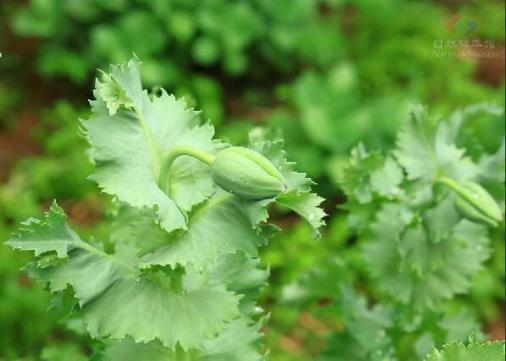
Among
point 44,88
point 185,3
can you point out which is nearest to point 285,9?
point 185,3

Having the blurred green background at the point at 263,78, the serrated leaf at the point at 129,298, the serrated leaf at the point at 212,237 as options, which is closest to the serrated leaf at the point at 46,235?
the serrated leaf at the point at 129,298

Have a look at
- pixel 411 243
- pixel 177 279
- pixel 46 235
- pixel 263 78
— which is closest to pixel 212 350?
pixel 177 279

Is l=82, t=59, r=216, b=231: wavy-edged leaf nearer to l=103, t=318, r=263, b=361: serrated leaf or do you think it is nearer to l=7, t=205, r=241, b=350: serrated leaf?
l=7, t=205, r=241, b=350: serrated leaf

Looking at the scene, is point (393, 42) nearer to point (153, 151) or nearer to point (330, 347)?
point (330, 347)


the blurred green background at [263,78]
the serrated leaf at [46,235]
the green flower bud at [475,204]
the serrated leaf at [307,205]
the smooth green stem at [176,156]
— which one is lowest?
the serrated leaf at [46,235]

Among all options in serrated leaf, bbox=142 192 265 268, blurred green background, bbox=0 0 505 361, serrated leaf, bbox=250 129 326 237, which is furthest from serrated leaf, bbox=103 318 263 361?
blurred green background, bbox=0 0 505 361

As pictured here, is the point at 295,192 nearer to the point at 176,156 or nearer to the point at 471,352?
the point at 176,156

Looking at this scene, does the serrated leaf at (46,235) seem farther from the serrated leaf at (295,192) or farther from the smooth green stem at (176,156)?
the serrated leaf at (295,192)
